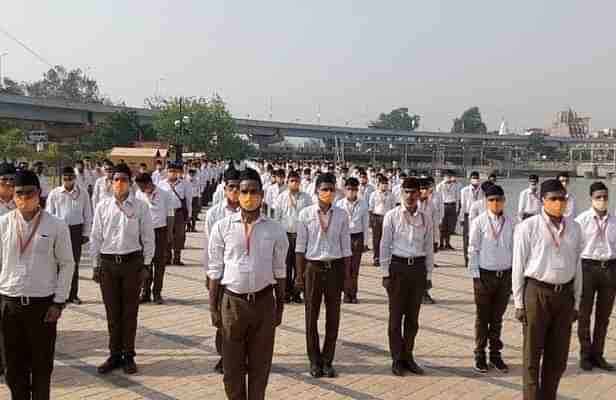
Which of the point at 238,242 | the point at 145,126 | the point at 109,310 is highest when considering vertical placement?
the point at 145,126

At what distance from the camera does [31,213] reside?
15.7 feet

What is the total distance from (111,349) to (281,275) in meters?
2.50

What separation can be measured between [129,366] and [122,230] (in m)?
1.45

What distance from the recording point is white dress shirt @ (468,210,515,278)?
641 centimetres

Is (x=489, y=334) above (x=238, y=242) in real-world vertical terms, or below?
below

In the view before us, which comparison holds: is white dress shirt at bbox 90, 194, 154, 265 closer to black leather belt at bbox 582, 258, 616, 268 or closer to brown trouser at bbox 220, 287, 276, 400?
brown trouser at bbox 220, 287, 276, 400

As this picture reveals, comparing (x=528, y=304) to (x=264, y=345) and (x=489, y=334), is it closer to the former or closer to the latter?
(x=489, y=334)

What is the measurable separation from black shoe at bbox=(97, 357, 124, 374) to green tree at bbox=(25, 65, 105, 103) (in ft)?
382

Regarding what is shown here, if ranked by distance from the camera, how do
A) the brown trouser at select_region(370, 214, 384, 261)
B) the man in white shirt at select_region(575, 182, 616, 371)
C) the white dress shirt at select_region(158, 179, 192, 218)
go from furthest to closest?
the brown trouser at select_region(370, 214, 384, 261) < the white dress shirt at select_region(158, 179, 192, 218) < the man in white shirt at select_region(575, 182, 616, 371)

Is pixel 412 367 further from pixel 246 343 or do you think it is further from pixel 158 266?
pixel 158 266

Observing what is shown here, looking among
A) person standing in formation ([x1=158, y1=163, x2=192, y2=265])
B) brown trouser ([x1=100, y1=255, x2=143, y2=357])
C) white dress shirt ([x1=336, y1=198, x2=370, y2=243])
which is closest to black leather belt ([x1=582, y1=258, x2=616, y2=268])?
white dress shirt ([x1=336, y1=198, x2=370, y2=243])

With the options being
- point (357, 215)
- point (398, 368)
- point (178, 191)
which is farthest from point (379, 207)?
point (398, 368)

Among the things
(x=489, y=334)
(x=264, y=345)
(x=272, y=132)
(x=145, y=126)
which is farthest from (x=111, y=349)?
(x=272, y=132)

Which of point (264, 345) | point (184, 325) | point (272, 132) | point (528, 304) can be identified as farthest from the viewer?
point (272, 132)
